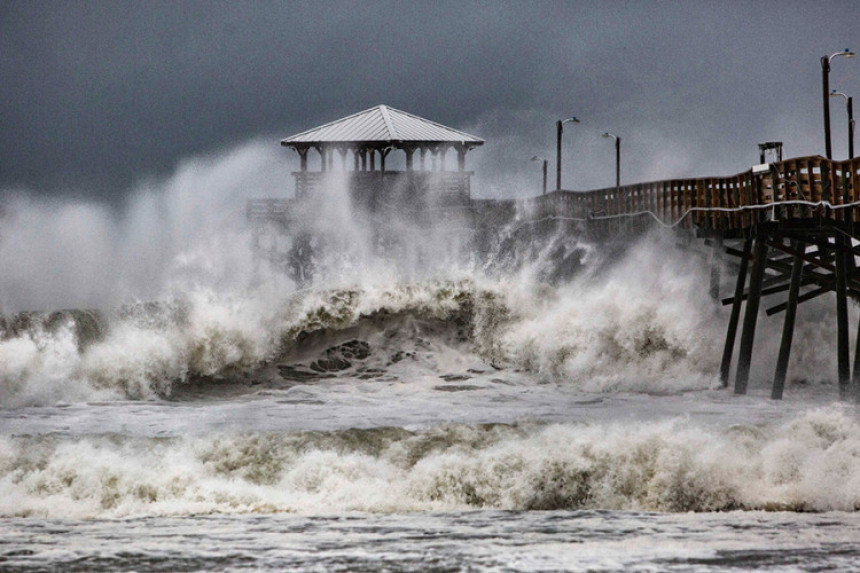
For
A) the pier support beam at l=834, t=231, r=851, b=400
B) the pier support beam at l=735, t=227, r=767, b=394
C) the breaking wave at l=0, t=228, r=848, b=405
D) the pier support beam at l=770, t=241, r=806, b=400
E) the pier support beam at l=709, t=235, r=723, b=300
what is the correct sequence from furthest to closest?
1. the pier support beam at l=709, t=235, r=723, b=300
2. the breaking wave at l=0, t=228, r=848, b=405
3. the pier support beam at l=735, t=227, r=767, b=394
4. the pier support beam at l=770, t=241, r=806, b=400
5. the pier support beam at l=834, t=231, r=851, b=400

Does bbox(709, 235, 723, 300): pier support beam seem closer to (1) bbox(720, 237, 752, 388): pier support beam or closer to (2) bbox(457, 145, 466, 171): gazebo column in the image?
(1) bbox(720, 237, 752, 388): pier support beam

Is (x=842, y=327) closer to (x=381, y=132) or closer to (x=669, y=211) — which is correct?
(x=669, y=211)

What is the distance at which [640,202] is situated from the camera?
31000 mm

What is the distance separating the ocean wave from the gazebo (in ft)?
101

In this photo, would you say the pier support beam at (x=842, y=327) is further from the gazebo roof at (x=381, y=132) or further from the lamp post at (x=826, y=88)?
the gazebo roof at (x=381, y=132)

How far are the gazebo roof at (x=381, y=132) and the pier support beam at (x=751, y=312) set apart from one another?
951 inches

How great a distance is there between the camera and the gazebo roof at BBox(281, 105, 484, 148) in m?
45.1

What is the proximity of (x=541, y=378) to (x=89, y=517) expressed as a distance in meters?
14.1

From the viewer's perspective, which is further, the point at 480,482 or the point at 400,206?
the point at 400,206

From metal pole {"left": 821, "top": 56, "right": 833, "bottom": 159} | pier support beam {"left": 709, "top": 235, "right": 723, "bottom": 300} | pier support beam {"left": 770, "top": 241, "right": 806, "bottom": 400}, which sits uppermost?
metal pole {"left": 821, "top": 56, "right": 833, "bottom": 159}

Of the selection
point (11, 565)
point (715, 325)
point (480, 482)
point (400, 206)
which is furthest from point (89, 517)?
point (400, 206)

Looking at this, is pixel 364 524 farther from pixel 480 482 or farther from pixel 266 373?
pixel 266 373

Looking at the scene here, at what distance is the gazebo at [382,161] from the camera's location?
4519 centimetres

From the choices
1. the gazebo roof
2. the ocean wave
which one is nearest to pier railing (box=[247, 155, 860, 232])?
the ocean wave
